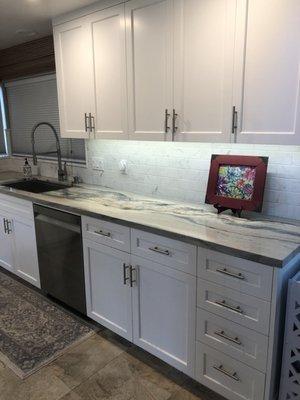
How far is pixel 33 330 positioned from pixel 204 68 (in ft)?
7.01

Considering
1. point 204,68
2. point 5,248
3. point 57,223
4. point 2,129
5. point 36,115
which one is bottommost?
point 5,248

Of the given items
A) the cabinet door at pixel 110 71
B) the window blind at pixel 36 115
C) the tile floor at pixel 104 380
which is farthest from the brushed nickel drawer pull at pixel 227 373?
the window blind at pixel 36 115

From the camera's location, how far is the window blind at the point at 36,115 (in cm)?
335

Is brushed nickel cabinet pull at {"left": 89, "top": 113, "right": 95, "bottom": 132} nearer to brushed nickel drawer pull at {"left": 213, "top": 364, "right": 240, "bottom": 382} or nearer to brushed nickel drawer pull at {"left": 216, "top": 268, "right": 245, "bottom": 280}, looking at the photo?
brushed nickel drawer pull at {"left": 216, "top": 268, "right": 245, "bottom": 280}

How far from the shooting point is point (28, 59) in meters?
3.32

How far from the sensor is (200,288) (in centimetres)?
165

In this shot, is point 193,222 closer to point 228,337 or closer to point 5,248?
point 228,337

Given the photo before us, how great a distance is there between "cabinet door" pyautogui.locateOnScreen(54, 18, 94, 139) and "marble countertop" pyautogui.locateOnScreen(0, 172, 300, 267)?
1.88 ft

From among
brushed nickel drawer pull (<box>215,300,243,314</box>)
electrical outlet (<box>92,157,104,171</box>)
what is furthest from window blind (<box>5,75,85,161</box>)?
brushed nickel drawer pull (<box>215,300,243,314</box>)

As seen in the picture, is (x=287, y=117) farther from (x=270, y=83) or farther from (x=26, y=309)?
(x=26, y=309)

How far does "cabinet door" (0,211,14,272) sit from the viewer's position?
9.92 feet

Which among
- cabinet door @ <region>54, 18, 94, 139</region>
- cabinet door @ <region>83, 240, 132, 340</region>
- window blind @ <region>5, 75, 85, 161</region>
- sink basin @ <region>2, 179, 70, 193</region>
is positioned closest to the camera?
cabinet door @ <region>83, 240, 132, 340</region>

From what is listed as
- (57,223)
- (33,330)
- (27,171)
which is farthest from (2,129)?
(33,330)

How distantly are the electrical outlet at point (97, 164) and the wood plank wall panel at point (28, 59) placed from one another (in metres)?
1.01
